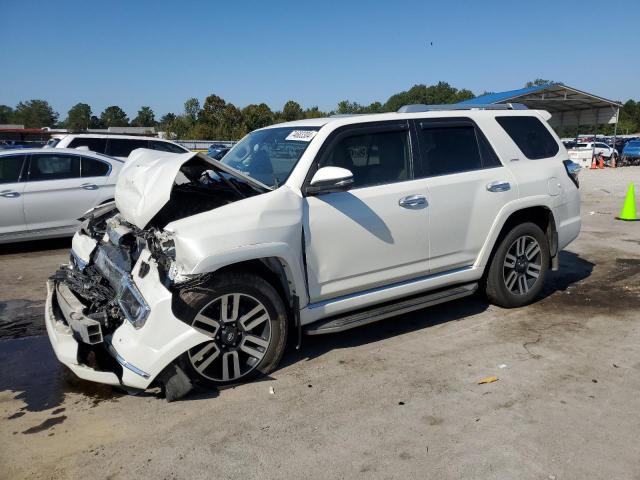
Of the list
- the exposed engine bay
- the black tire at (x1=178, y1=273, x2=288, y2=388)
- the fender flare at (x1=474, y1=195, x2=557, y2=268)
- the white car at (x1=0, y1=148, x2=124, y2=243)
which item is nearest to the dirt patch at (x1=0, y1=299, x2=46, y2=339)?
the exposed engine bay

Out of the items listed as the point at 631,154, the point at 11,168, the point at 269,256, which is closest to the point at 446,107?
the point at 269,256

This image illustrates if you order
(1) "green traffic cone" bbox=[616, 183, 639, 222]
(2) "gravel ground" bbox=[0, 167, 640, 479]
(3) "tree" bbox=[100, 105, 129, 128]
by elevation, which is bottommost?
(2) "gravel ground" bbox=[0, 167, 640, 479]

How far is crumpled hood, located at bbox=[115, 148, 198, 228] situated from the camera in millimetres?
3826

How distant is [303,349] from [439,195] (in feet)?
5.76

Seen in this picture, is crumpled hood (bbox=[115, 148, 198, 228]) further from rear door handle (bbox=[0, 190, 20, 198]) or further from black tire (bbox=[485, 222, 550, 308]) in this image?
rear door handle (bbox=[0, 190, 20, 198])

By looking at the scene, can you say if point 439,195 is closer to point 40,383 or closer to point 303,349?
point 303,349

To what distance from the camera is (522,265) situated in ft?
18.0

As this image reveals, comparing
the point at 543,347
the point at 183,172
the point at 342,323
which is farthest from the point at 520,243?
the point at 183,172

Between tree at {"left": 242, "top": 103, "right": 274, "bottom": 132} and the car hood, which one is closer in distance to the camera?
the car hood

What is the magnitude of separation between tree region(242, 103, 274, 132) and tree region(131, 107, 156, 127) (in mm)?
55989

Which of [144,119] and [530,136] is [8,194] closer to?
[530,136]

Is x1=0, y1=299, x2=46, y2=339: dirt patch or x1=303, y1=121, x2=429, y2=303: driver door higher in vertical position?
x1=303, y1=121, x2=429, y2=303: driver door

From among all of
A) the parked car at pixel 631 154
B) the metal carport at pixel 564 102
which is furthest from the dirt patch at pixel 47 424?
the parked car at pixel 631 154

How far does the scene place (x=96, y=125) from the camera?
108 m
